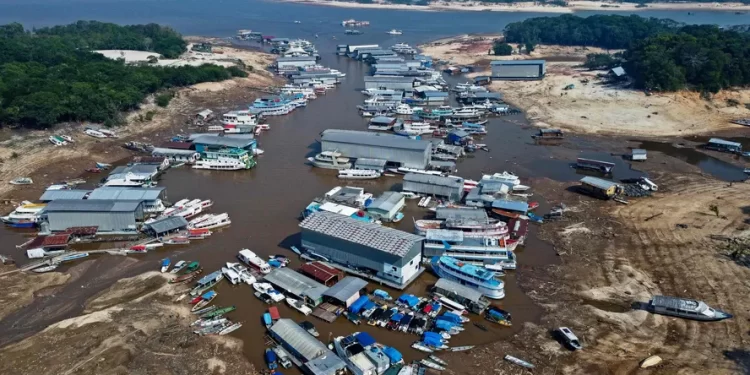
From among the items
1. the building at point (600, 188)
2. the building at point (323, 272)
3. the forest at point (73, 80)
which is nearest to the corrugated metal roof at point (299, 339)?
the building at point (323, 272)

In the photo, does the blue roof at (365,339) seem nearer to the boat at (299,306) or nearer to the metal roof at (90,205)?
the boat at (299,306)

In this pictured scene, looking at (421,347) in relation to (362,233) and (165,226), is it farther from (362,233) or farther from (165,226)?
(165,226)

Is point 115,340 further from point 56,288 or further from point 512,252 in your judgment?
point 512,252

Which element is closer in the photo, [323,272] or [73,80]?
[323,272]

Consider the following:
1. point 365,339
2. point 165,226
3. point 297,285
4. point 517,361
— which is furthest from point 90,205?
point 517,361

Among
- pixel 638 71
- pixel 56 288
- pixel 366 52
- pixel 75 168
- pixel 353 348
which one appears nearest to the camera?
pixel 353 348

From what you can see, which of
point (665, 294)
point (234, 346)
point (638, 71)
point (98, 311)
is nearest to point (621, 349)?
point (665, 294)

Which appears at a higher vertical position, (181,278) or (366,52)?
(366,52)
